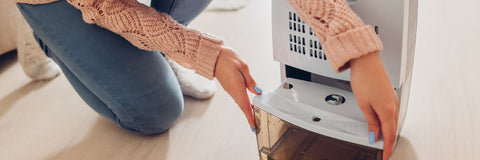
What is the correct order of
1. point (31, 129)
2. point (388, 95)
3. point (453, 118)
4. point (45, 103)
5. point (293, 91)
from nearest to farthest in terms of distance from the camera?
point (388, 95), point (293, 91), point (453, 118), point (31, 129), point (45, 103)

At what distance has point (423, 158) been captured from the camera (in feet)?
2.74

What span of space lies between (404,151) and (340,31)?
394mm

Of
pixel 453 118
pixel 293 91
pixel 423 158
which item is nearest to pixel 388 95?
pixel 293 91

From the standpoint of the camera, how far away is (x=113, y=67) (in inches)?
35.9

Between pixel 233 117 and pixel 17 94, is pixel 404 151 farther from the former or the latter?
pixel 17 94

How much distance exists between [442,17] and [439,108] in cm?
44

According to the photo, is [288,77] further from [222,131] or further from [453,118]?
[453,118]

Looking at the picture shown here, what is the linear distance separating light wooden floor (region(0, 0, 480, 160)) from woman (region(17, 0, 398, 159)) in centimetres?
7

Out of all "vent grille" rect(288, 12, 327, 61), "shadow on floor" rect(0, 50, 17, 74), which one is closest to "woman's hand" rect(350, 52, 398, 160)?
"vent grille" rect(288, 12, 327, 61)

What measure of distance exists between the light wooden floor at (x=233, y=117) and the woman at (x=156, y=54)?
0.07 meters

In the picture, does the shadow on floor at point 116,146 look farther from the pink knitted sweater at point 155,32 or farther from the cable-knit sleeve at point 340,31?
the cable-knit sleeve at point 340,31

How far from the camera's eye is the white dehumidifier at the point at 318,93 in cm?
66

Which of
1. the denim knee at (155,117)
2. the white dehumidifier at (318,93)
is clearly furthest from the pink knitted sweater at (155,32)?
the denim knee at (155,117)

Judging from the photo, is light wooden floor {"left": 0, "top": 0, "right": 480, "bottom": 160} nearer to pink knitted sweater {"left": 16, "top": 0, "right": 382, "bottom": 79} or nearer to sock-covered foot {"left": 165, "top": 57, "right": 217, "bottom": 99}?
sock-covered foot {"left": 165, "top": 57, "right": 217, "bottom": 99}
